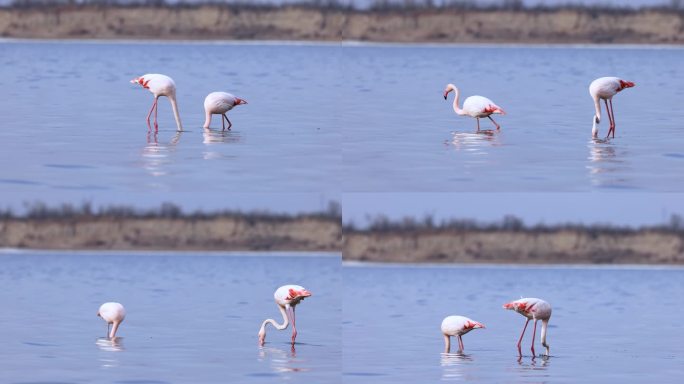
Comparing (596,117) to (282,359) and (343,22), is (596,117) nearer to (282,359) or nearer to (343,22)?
(282,359)

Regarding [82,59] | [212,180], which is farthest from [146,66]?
[212,180]

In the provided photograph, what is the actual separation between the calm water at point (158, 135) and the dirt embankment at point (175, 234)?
2.19 meters

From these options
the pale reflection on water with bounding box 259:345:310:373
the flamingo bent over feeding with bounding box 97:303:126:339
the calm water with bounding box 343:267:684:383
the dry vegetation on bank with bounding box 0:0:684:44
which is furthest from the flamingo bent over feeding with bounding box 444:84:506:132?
the dry vegetation on bank with bounding box 0:0:684:44

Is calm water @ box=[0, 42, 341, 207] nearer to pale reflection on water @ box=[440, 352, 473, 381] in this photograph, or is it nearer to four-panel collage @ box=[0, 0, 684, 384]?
four-panel collage @ box=[0, 0, 684, 384]

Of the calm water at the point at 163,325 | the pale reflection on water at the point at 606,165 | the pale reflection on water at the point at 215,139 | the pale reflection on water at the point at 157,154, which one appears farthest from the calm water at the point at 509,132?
the calm water at the point at 163,325

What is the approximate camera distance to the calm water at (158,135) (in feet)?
39.7

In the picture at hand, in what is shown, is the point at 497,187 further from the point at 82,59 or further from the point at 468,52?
the point at 468,52

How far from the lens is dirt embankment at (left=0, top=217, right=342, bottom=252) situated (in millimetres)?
22297

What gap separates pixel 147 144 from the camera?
13305 mm

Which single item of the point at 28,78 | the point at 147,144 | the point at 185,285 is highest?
the point at 28,78

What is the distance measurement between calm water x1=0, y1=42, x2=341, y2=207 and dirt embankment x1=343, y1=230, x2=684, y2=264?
2571 mm

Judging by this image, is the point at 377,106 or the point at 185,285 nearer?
the point at 377,106

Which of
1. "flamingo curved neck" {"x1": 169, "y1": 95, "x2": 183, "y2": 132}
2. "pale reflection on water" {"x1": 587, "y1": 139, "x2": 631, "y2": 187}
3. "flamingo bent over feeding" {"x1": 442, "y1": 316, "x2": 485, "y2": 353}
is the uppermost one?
"flamingo curved neck" {"x1": 169, "y1": 95, "x2": 183, "y2": 132}

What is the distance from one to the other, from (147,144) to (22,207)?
400 inches
